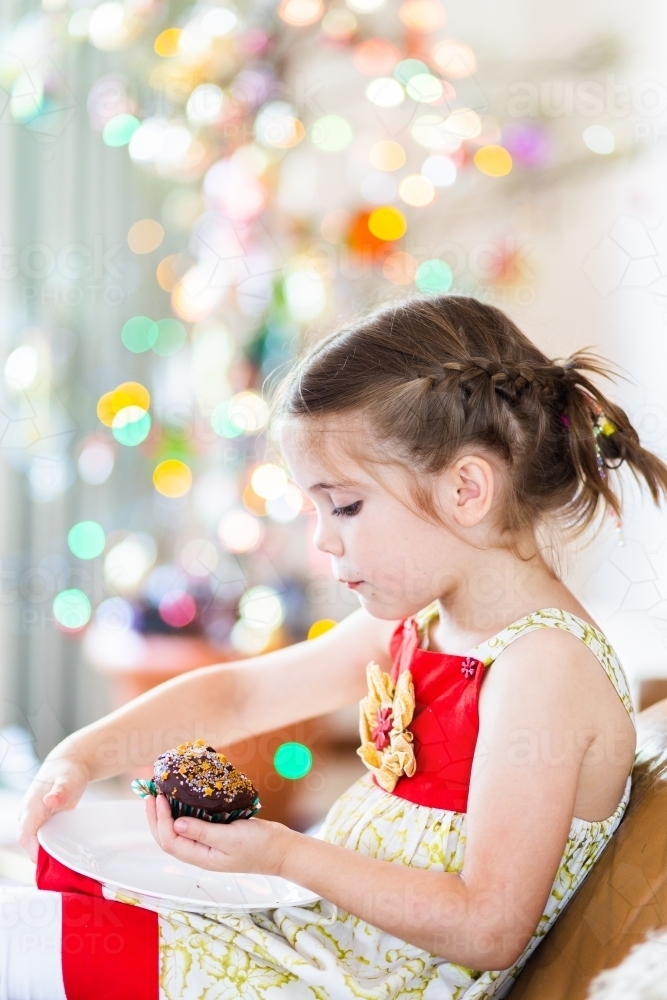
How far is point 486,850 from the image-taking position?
72 centimetres

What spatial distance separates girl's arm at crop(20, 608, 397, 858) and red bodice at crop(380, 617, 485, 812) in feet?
0.58

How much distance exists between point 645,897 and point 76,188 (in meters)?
2.22

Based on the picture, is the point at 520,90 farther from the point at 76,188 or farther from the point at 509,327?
the point at 509,327

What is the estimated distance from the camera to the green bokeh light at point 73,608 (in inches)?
92.0

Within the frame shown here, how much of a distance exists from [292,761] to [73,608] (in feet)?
2.31

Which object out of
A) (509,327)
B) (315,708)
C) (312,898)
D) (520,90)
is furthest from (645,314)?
(312,898)

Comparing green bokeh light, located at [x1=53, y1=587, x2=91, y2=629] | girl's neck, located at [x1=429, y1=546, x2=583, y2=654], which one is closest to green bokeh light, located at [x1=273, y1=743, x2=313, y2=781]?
green bokeh light, located at [x1=53, y1=587, x2=91, y2=629]

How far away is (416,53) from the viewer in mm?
2264

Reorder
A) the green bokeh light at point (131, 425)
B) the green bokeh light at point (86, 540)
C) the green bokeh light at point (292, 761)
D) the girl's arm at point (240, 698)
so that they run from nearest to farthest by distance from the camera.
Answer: the girl's arm at point (240, 698) → the green bokeh light at point (292, 761) → the green bokeh light at point (131, 425) → the green bokeh light at point (86, 540)

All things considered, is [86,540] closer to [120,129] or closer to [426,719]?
[120,129]

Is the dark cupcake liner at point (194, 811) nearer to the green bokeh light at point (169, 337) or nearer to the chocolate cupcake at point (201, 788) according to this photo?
the chocolate cupcake at point (201, 788)

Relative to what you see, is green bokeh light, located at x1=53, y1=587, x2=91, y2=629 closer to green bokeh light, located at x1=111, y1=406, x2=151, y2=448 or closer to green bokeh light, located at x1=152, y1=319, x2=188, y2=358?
green bokeh light, located at x1=111, y1=406, x2=151, y2=448

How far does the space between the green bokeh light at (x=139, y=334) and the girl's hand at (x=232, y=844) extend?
6.09 feet

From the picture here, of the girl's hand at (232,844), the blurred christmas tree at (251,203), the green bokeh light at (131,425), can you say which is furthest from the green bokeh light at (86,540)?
the girl's hand at (232,844)
